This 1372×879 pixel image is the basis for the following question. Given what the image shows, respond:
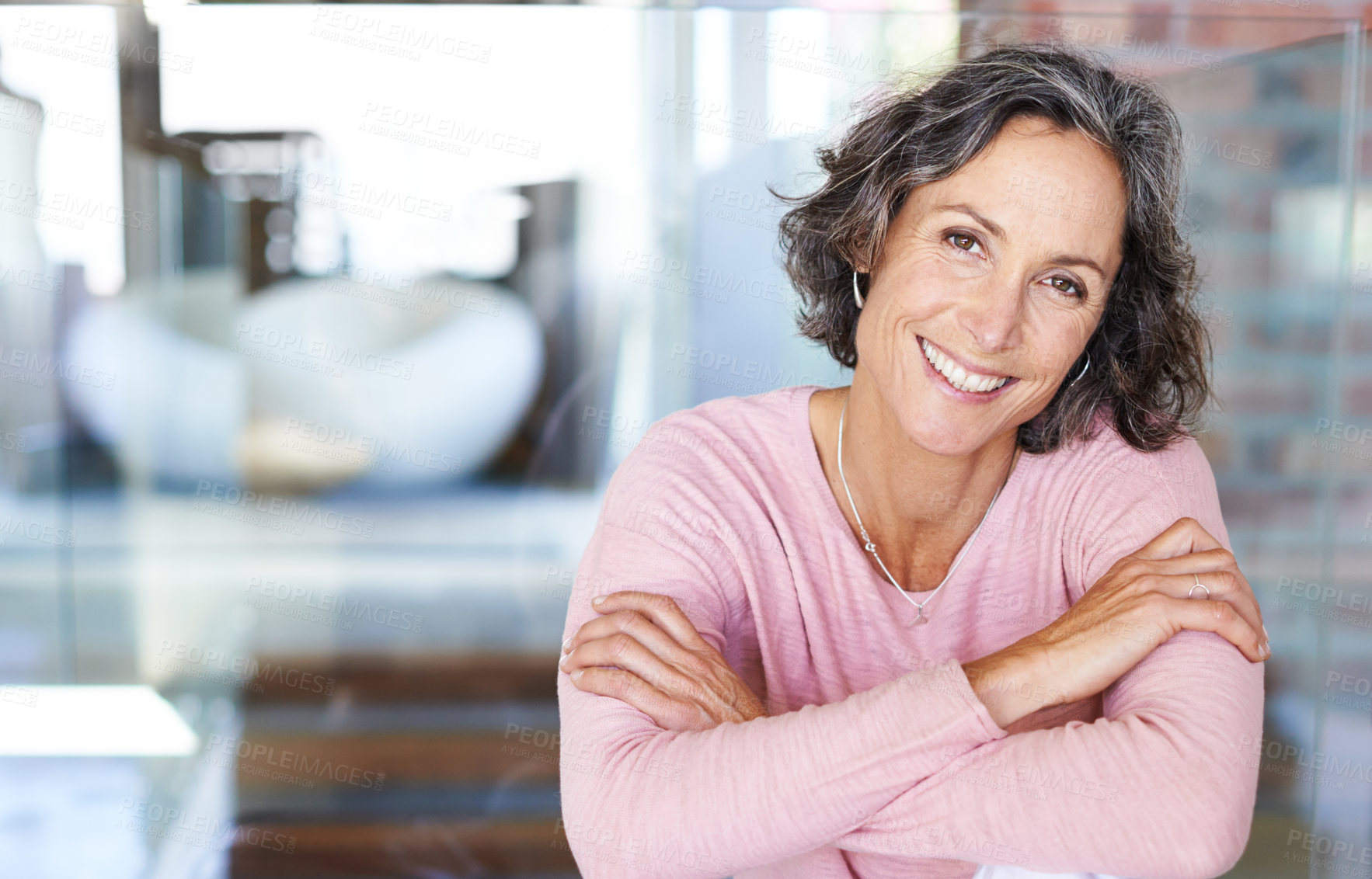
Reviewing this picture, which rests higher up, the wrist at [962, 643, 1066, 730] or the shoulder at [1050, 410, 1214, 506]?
the shoulder at [1050, 410, 1214, 506]

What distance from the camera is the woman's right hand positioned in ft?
3.45

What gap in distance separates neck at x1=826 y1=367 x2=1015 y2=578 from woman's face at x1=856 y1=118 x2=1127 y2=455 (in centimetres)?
6

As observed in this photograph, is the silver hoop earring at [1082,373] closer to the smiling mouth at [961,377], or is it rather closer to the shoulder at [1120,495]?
the shoulder at [1120,495]

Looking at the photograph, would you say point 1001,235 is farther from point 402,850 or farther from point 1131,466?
point 402,850

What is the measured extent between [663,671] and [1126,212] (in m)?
0.70

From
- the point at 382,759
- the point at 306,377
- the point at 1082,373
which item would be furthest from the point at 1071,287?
the point at 382,759

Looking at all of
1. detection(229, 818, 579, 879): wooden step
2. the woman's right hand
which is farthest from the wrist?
detection(229, 818, 579, 879): wooden step

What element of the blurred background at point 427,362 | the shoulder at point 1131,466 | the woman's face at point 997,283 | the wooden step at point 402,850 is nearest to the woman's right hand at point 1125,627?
the shoulder at point 1131,466

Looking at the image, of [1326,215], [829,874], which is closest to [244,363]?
[829,874]

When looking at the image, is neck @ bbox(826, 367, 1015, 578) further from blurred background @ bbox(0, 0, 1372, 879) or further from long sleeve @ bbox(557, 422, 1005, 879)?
blurred background @ bbox(0, 0, 1372, 879)

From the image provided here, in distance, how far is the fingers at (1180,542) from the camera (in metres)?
1.17

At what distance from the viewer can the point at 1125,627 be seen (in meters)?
1.09

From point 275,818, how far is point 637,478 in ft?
4.98

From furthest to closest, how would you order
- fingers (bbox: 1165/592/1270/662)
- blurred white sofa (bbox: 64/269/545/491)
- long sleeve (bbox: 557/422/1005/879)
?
1. blurred white sofa (bbox: 64/269/545/491)
2. fingers (bbox: 1165/592/1270/662)
3. long sleeve (bbox: 557/422/1005/879)
